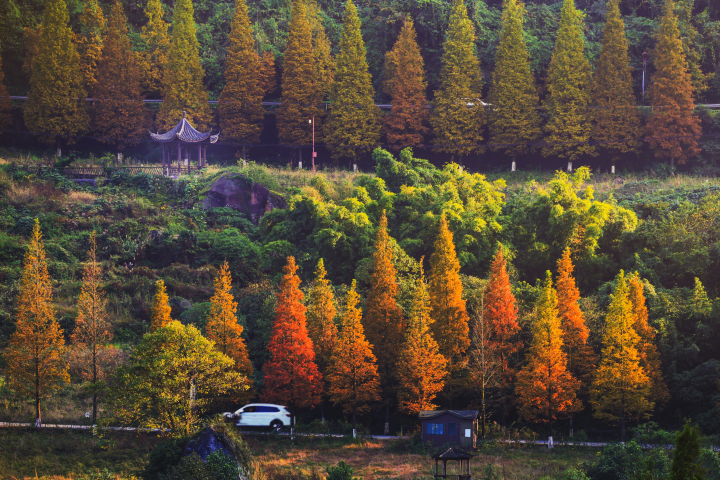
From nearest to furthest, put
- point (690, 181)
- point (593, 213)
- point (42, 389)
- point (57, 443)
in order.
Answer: point (57, 443) < point (42, 389) < point (593, 213) < point (690, 181)

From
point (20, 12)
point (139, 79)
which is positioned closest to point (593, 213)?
point (139, 79)

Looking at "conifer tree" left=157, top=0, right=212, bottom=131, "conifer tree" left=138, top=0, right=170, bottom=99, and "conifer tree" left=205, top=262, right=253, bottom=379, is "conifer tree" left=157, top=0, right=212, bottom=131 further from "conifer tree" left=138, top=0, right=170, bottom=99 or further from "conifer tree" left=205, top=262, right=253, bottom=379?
"conifer tree" left=205, top=262, right=253, bottom=379

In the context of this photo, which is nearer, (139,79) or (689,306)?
(689,306)

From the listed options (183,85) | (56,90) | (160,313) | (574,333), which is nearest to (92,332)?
(160,313)

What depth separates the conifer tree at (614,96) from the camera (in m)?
52.0

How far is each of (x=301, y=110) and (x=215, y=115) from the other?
6.61 meters

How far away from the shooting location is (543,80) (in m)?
58.4

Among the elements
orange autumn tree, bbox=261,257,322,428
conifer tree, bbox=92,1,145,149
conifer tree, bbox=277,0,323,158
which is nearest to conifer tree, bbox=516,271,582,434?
Result: orange autumn tree, bbox=261,257,322,428

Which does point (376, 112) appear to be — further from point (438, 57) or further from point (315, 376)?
point (315, 376)

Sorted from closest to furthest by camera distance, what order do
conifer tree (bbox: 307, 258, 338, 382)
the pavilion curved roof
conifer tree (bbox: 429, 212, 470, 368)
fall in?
conifer tree (bbox: 429, 212, 470, 368) → conifer tree (bbox: 307, 258, 338, 382) → the pavilion curved roof

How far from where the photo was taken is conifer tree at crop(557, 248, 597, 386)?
33.6 meters

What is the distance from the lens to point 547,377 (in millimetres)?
31984

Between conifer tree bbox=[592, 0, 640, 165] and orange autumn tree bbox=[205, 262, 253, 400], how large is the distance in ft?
97.5

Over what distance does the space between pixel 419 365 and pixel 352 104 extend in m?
27.6
